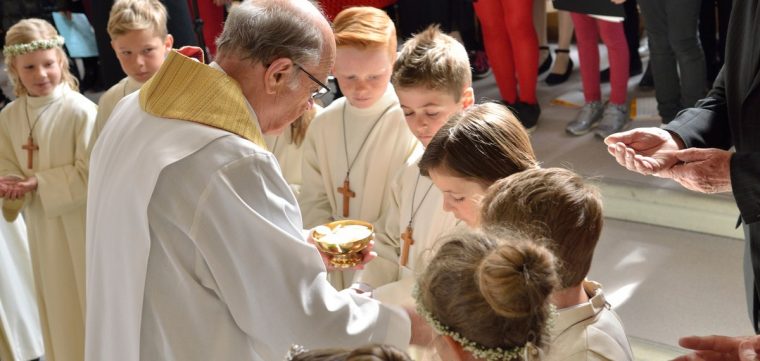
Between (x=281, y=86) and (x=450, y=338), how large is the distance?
928mm

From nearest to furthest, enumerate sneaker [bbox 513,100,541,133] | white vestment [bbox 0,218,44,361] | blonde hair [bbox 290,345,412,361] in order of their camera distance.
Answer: blonde hair [bbox 290,345,412,361] < white vestment [bbox 0,218,44,361] < sneaker [bbox 513,100,541,133]

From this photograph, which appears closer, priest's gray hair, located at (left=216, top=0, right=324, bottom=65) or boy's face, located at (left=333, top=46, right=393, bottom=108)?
priest's gray hair, located at (left=216, top=0, right=324, bottom=65)

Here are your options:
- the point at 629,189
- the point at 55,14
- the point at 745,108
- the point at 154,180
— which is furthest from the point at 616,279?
the point at 55,14

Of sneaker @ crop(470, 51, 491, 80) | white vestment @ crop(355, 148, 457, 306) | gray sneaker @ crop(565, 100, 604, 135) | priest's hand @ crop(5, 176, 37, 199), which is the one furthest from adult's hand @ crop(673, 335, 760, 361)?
sneaker @ crop(470, 51, 491, 80)

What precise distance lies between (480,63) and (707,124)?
4429 millimetres

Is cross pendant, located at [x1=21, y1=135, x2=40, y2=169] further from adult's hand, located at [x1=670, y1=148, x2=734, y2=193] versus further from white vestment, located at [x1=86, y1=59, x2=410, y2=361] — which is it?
adult's hand, located at [x1=670, y1=148, x2=734, y2=193]

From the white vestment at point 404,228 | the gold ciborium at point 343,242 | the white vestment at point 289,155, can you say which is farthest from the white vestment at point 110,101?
the gold ciborium at point 343,242

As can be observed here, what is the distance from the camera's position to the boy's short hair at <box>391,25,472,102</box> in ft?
10.4

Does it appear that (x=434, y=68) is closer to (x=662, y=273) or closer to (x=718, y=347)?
(x=718, y=347)

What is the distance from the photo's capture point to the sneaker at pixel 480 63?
7020mm

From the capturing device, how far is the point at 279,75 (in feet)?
7.84

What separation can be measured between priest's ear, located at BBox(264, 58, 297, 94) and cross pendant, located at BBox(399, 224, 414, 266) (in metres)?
0.95

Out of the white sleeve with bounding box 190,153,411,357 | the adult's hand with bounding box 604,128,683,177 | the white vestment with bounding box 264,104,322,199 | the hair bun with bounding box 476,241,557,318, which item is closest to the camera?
the hair bun with bounding box 476,241,557,318

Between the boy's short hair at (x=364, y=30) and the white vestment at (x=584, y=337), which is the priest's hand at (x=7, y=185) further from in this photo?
the white vestment at (x=584, y=337)
